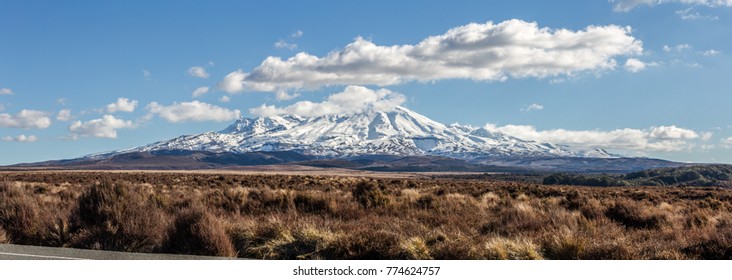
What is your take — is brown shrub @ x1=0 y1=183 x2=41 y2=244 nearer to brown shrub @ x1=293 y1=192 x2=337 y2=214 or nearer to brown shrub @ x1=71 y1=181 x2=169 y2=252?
brown shrub @ x1=71 y1=181 x2=169 y2=252

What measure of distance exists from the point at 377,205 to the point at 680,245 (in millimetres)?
9909

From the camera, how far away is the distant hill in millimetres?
109488

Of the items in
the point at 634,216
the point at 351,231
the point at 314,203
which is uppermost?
the point at 314,203

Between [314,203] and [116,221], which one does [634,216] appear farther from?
[116,221]

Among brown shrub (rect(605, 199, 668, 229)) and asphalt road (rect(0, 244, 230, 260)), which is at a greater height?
asphalt road (rect(0, 244, 230, 260))

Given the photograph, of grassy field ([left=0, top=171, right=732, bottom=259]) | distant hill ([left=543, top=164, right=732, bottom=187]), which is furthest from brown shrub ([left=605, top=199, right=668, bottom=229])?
distant hill ([left=543, top=164, right=732, bottom=187])

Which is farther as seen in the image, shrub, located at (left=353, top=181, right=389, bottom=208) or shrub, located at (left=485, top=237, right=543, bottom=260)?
shrub, located at (left=353, top=181, right=389, bottom=208)

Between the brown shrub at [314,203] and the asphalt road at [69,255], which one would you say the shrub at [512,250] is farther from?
the brown shrub at [314,203]

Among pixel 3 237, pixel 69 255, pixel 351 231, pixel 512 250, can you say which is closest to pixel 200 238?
pixel 69 255

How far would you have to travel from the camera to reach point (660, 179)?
122m

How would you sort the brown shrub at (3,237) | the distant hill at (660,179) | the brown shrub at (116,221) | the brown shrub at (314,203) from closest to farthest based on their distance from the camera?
the brown shrub at (116,221)
the brown shrub at (3,237)
the brown shrub at (314,203)
the distant hill at (660,179)

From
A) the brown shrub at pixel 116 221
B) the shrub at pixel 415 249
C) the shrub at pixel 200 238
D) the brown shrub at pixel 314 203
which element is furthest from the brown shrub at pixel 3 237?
the shrub at pixel 415 249

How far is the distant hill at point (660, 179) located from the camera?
Result: 359 feet

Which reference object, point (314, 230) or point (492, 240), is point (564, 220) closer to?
point (492, 240)
